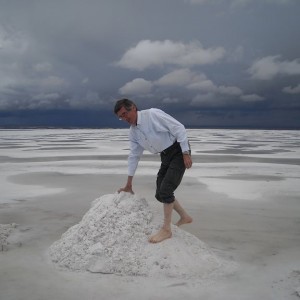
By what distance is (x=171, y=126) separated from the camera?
4.26 meters

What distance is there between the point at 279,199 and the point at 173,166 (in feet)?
12.8

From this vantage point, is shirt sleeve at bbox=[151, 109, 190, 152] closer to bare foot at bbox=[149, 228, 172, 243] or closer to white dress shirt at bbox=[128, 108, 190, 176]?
white dress shirt at bbox=[128, 108, 190, 176]

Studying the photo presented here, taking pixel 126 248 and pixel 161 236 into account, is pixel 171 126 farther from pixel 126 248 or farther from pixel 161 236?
pixel 126 248

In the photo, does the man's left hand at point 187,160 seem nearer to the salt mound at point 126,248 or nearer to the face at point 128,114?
the face at point 128,114

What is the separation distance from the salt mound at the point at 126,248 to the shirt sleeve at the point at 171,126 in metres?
1.08

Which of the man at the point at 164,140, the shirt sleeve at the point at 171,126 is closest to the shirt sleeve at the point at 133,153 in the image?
the man at the point at 164,140

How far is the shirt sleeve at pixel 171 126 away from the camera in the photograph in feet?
13.9

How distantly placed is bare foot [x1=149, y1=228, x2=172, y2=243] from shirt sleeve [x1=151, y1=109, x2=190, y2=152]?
0.98 m

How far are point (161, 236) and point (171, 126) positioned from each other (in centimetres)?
126

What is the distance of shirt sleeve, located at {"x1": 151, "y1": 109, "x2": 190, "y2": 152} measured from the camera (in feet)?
A: 13.9

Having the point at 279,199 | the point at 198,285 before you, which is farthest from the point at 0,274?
the point at 279,199

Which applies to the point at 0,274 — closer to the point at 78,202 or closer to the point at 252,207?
the point at 78,202

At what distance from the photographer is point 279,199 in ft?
24.5

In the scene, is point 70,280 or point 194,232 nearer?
point 70,280
